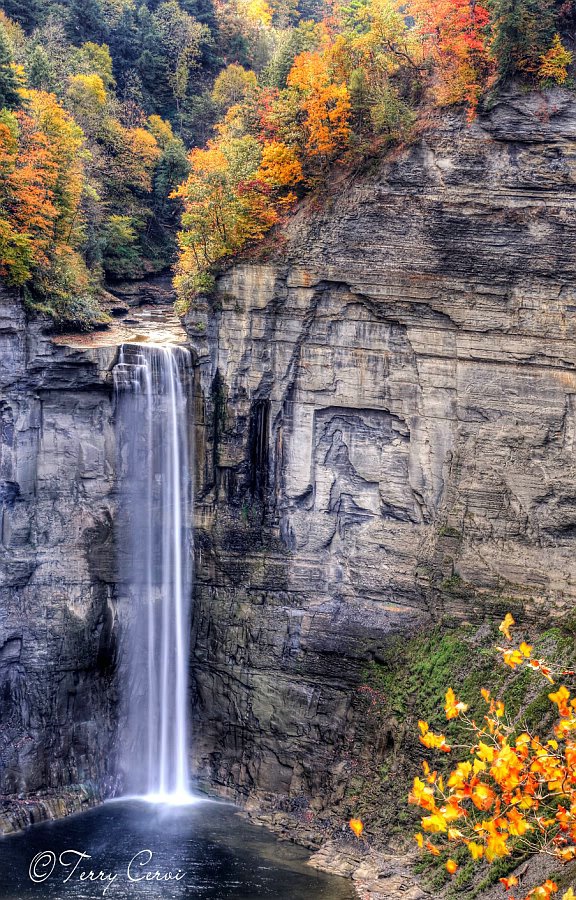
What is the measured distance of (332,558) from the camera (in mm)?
32969

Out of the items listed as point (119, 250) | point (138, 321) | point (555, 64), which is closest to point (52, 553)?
point (138, 321)

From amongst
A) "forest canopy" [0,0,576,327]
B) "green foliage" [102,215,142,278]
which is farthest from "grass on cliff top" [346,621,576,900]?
"green foliage" [102,215,142,278]

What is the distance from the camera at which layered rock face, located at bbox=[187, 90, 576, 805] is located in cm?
2939

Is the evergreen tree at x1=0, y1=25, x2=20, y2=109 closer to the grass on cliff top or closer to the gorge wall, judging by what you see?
the gorge wall

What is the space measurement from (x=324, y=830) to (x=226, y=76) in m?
35.1

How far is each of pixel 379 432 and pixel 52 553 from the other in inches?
431

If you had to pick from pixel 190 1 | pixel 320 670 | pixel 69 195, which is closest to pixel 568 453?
pixel 320 670

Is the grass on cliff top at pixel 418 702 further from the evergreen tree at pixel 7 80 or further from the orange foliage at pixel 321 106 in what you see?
the evergreen tree at pixel 7 80

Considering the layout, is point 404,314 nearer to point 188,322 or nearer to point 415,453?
point 415,453

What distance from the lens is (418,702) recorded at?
99.2 ft

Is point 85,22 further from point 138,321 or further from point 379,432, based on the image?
point 379,432

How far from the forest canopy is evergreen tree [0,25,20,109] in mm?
49

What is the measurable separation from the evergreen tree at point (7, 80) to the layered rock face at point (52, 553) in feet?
27.1

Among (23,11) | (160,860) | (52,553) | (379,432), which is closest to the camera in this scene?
(160,860)
